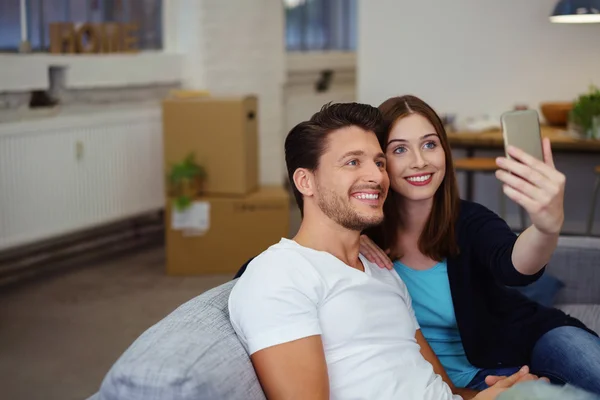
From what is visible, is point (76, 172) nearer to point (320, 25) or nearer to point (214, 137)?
point (214, 137)

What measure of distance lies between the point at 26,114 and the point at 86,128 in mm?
382

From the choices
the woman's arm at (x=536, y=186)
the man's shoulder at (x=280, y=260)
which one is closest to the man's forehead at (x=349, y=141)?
the man's shoulder at (x=280, y=260)

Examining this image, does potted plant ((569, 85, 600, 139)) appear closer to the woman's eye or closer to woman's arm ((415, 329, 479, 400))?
the woman's eye

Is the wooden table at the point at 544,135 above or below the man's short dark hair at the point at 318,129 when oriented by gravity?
below

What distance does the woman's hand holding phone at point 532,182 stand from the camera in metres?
1.53

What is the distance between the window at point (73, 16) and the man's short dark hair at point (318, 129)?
316cm

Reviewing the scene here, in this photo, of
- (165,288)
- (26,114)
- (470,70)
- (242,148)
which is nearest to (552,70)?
(470,70)

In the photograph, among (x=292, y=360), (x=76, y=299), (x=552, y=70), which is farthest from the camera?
(x=552, y=70)

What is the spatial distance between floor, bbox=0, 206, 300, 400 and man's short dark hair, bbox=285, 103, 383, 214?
1.63 meters

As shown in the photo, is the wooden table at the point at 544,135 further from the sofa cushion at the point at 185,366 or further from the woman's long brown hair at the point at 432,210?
the sofa cushion at the point at 185,366

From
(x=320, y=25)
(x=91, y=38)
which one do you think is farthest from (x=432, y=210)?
(x=320, y=25)

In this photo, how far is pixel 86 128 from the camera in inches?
192

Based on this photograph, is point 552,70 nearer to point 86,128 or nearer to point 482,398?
point 86,128

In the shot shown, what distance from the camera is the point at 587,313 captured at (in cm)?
256
